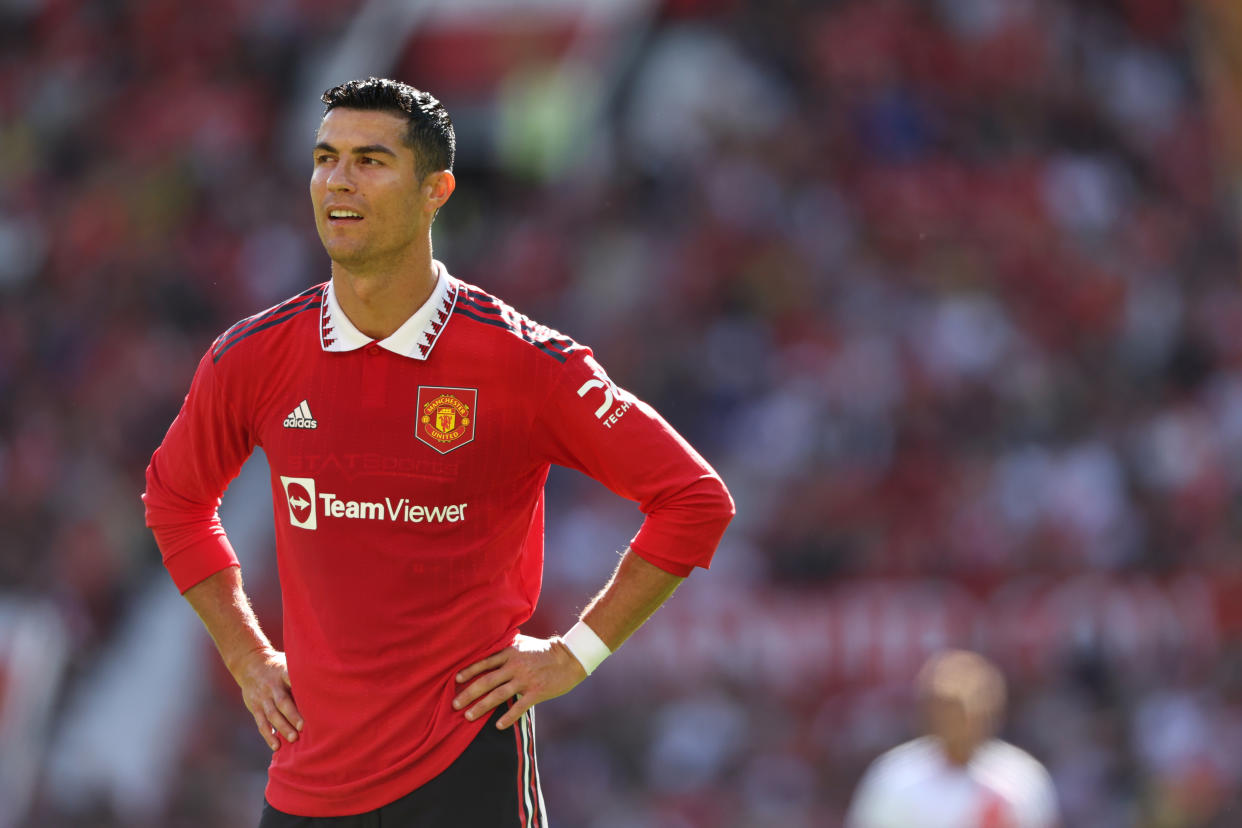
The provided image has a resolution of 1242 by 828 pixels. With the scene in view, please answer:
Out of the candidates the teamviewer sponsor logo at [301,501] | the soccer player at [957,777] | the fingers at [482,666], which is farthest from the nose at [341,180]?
the soccer player at [957,777]

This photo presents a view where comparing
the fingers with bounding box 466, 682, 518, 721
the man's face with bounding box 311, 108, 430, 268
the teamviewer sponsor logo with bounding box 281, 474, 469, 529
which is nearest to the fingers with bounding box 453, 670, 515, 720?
the fingers with bounding box 466, 682, 518, 721

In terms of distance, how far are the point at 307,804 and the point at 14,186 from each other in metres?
12.3

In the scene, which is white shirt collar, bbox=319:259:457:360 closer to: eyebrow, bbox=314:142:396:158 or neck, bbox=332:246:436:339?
neck, bbox=332:246:436:339

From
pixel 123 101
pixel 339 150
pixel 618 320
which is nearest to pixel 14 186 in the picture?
pixel 123 101

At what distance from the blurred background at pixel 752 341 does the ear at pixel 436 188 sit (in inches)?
280

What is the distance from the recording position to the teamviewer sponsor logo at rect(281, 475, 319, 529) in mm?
3346

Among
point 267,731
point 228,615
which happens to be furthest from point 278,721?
point 228,615

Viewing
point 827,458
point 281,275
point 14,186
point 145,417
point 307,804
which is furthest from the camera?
point 14,186

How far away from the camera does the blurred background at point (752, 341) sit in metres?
10.3

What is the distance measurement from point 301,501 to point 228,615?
1.34 feet

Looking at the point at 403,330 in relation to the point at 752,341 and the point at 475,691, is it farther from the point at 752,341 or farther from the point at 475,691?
the point at 752,341

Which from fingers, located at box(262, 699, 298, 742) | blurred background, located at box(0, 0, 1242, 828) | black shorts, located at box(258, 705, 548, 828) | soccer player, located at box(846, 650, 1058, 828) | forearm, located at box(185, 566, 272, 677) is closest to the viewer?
black shorts, located at box(258, 705, 548, 828)

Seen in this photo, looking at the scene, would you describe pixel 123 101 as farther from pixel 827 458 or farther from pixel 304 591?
pixel 304 591

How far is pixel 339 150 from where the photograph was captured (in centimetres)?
335
